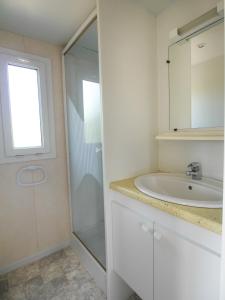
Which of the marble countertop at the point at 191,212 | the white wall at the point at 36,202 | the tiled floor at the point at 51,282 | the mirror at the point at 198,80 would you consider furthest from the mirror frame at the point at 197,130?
the tiled floor at the point at 51,282

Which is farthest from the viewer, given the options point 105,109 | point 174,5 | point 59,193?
point 59,193

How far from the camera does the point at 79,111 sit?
1.67 metres

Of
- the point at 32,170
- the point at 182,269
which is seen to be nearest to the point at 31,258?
the point at 32,170

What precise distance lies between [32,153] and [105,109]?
0.96 m

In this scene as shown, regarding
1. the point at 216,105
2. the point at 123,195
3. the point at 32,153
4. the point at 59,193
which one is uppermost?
the point at 216,105

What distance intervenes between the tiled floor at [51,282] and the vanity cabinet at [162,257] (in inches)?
15.9

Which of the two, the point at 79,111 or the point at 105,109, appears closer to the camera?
the point at 105,109

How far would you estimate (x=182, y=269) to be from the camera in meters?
0.82

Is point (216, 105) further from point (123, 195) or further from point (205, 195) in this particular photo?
point (123, 195)

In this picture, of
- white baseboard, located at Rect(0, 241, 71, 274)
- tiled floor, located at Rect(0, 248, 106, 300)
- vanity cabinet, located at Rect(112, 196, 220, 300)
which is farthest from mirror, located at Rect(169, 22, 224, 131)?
white baseboard, located at Rect(0, 241, 71, 274)

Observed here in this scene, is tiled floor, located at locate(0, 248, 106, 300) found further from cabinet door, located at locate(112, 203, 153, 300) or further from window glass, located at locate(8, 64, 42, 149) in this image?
window glass, located at locate(8, 64, 42, 149)

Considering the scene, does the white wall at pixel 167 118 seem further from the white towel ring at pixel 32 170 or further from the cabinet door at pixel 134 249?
the white towel ring at pixel 32 170

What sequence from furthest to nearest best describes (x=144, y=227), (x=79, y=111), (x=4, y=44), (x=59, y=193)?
1. (x=59, y=193)
2. (x=79, y=111)
3. (x=4, y=44)
4. (x=144, y=227)

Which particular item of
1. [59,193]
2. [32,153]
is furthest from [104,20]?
[59,193]
